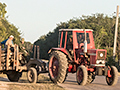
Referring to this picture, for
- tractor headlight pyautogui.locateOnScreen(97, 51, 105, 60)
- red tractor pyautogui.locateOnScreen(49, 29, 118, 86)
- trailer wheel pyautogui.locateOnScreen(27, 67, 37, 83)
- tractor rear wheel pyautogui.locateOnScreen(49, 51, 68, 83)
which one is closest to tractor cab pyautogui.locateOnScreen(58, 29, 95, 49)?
red tractor pyautogui.locateOnScreen(49, 29, 118, 86)

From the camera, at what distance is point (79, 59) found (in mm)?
14641

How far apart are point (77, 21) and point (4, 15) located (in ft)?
51.2

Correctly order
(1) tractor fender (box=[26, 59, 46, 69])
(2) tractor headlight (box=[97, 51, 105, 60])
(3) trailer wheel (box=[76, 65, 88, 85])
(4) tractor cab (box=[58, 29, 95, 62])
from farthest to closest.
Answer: (1) tractor fender (box=[26, 59, 46, 69]), (4) tractor cab (box=[58, 29, 95, 62]), (2) tractor headlight (box=[97, 51, 105, 60]), (3) trailer wheel (box=[76, 65, 88, 85])

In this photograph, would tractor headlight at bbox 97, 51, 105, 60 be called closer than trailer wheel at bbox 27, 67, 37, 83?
Yes

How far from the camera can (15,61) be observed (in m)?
15.0

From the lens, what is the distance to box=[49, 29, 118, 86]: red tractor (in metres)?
13.7

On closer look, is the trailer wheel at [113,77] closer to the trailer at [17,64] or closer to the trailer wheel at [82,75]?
the trailer wheel at [82,75]

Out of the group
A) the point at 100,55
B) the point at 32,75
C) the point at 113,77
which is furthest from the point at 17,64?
the point at 113,77

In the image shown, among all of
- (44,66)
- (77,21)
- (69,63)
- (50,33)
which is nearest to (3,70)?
(44,66)

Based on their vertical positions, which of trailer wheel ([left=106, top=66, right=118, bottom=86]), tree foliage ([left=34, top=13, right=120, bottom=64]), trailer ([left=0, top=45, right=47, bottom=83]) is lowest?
trailer wheel ([left=106, top=66, right=118, bottom=86])

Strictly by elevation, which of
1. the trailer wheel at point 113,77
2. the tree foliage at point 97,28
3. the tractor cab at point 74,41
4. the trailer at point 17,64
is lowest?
the trailer wheel at point 113,77

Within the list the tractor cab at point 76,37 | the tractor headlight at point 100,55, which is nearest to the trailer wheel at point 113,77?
the tractor headlight at point 100,55

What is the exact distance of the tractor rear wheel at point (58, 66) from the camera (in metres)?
14.0

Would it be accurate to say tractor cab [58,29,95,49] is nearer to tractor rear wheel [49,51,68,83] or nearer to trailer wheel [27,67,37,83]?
tractor rear wheel [49,51,68,83]
